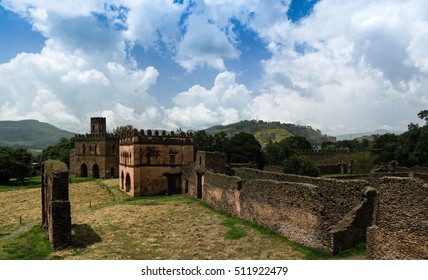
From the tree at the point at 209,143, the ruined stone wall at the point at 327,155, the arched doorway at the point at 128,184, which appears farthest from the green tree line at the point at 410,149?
the arched doorway at the point at 128,184

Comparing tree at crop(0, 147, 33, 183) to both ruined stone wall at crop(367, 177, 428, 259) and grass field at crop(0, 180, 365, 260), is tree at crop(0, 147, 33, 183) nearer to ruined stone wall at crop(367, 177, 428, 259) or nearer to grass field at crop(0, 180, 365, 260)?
grass field at crop(0, 180, 365, 260)

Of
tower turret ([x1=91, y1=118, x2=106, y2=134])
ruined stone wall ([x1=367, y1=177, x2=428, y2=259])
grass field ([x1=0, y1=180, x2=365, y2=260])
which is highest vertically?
tower turret ([x1=91, y1=118, x2=106, y2=134])

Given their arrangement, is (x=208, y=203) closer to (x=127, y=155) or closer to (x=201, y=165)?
(x=201, y=165)

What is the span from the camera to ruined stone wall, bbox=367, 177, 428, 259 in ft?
28.6

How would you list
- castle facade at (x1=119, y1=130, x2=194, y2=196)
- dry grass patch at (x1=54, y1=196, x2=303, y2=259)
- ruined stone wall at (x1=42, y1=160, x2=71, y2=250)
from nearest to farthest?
1. dry grass patch at (x1=54, y1=196, x2=303, y2=259)
2. ruined stone wall at (x1=42, y1=160, x2=71, y2=250)
3. castle facade at (x1=119, y1=130, x2=194, y2=196)

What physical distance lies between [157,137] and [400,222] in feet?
78.3

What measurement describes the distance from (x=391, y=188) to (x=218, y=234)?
787 centimetres

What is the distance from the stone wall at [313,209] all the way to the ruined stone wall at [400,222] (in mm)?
1383

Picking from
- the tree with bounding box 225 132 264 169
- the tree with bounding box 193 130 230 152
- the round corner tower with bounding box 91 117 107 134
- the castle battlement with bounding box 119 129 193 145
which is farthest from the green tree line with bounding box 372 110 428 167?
the round corner tower with bounding box 91 117 107 134

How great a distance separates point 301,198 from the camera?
13.3m

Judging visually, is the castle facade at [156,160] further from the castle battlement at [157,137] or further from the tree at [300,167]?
the tree at [300,167]

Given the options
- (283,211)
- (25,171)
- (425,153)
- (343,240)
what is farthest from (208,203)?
(425,153)

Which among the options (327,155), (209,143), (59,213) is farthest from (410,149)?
(59,213)

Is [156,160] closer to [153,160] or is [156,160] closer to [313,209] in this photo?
[153,160]
